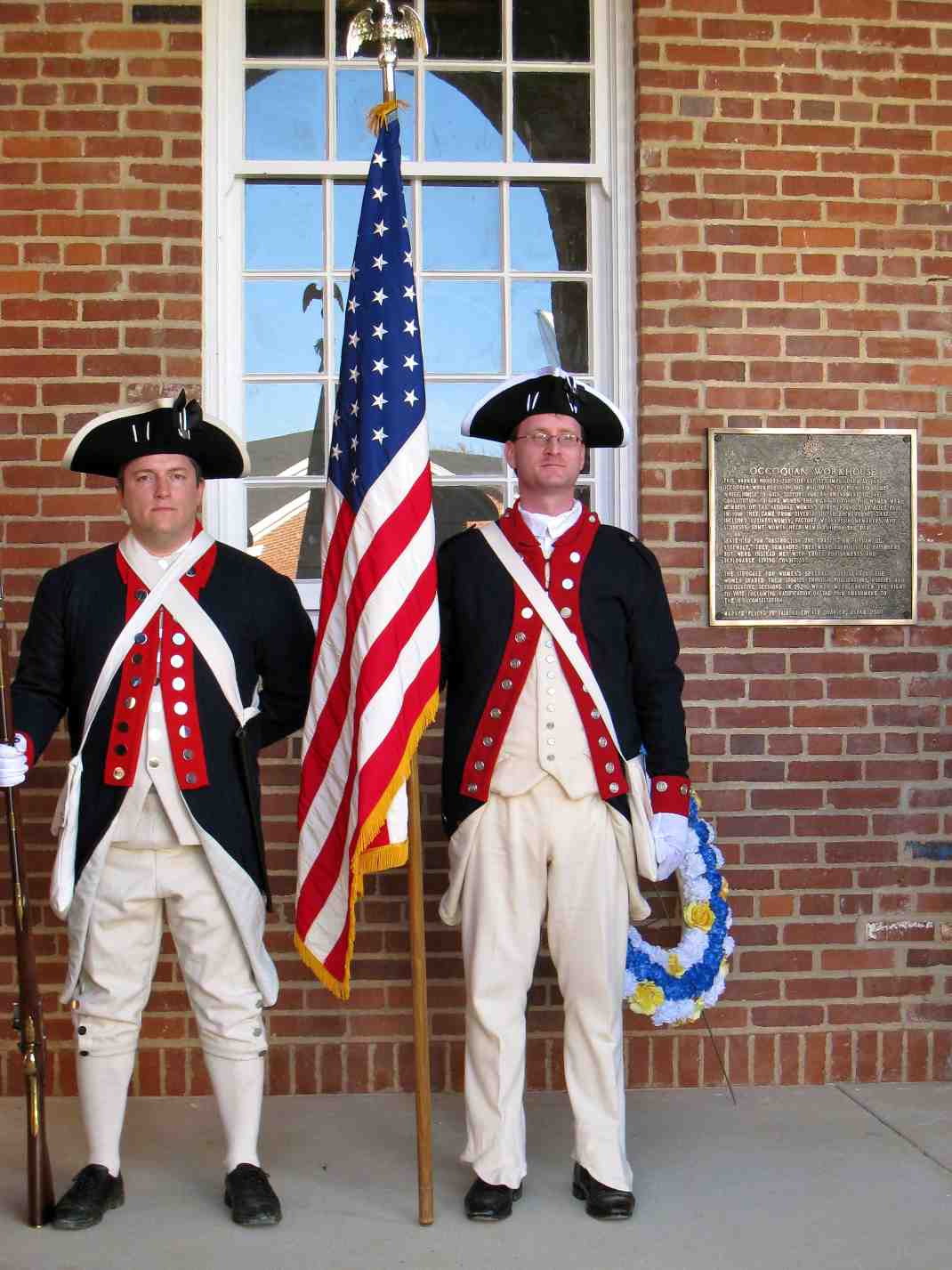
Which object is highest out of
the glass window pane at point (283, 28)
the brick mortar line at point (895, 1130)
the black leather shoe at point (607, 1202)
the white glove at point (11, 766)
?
the glass window pane at point (283, 28)

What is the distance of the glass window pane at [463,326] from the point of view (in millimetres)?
5426

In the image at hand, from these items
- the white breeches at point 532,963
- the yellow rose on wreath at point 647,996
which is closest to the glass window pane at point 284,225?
the white breeches at point 532,963

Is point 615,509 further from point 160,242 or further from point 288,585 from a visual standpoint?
point 160,242

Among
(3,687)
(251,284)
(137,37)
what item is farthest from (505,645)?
(137,37)

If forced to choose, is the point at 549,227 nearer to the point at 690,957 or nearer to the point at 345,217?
the point at 345,217

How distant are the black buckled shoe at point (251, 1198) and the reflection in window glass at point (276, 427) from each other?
2.42 m

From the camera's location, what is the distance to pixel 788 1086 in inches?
203

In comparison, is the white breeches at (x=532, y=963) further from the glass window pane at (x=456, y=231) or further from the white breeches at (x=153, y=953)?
the glass window pane at (x=456, y=231)

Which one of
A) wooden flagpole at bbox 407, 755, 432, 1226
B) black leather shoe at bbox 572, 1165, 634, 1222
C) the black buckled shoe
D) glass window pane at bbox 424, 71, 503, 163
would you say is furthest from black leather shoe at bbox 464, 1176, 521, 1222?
glass window pane at bbox 424, 71, 503, 163

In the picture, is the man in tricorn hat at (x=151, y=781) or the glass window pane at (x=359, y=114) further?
the glass window pane at (x=359, y=114)

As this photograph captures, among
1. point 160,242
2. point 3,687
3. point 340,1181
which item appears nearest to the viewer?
point 3,687

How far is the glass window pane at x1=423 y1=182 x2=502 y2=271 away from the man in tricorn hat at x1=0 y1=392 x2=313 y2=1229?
1.62m

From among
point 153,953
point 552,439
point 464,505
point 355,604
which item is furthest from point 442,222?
point 153,953

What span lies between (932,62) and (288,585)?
10.0 ft
